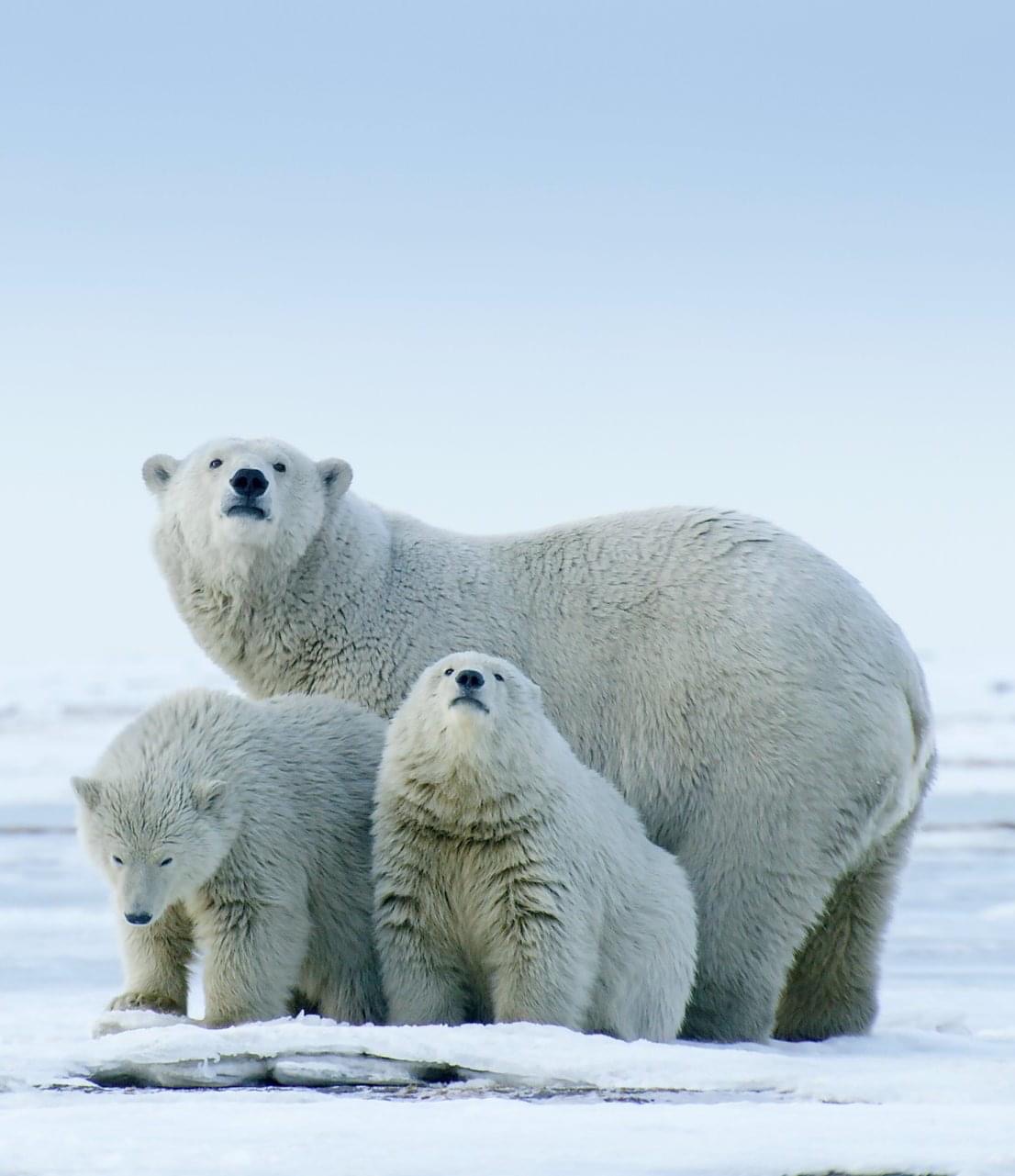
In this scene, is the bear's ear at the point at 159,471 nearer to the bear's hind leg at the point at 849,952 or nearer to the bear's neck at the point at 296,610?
the bear's neck at the point at 296,610

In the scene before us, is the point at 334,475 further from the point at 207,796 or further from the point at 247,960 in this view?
the point at 247,960

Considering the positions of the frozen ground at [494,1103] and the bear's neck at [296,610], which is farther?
the bear's neck at [296,610]

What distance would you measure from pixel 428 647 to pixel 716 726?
1061 mm

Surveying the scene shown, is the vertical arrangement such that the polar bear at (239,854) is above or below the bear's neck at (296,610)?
below

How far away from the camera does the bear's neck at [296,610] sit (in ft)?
21.6

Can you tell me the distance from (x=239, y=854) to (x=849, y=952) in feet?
8.76

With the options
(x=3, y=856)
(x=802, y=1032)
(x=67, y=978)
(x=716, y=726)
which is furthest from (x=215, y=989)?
(x=3, y=856)

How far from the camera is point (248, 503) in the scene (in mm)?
6391

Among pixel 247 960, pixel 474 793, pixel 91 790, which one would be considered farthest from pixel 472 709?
pixel 91 790

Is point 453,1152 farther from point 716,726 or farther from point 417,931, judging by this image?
point 716,726

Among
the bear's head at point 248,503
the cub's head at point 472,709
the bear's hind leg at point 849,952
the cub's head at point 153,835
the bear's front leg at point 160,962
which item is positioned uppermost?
the bear's head at point 248,503

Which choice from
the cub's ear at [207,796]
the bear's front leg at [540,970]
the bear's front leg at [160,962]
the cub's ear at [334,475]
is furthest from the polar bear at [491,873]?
the cub's ear at [334,475]

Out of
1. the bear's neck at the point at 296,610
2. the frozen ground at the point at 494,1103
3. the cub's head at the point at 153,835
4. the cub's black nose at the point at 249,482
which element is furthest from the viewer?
the bear's neck at the point at 296,610

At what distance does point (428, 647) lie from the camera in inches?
→ 257
